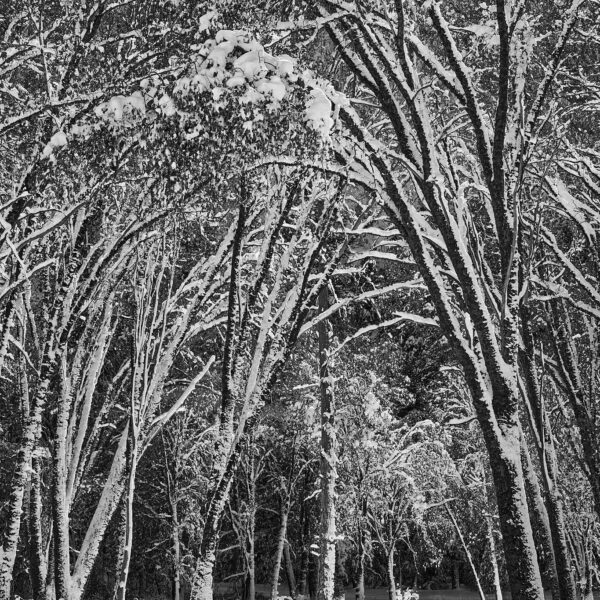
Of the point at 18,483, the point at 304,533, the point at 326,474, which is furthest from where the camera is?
the point at 304,533

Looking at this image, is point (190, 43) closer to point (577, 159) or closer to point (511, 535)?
point (511, 535)

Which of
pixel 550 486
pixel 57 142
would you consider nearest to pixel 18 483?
pixel 57 142

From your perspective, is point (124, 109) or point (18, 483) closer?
point (124, 109)

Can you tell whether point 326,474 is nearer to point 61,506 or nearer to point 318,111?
point 61,506

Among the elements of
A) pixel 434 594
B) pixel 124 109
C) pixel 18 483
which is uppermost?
pixel 124 109

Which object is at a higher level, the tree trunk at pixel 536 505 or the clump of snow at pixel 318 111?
the clump of snow at pixel 318 111

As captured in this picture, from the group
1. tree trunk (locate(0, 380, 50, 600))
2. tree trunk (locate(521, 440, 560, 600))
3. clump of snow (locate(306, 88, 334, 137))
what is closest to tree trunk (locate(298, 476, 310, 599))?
tree trunk (locate(0, 380, 50, 600))

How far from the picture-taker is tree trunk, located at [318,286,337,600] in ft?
42.1

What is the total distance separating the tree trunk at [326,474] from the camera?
42.1ft

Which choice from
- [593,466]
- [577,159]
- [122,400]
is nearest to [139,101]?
[577,159]

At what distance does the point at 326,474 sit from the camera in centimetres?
1357

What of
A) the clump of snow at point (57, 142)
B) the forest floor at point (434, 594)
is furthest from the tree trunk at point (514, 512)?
the forest floor at point (434, 594)

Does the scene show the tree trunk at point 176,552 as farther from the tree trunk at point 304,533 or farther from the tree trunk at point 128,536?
the tree trunk at point 128,536

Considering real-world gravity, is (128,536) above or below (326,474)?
below
